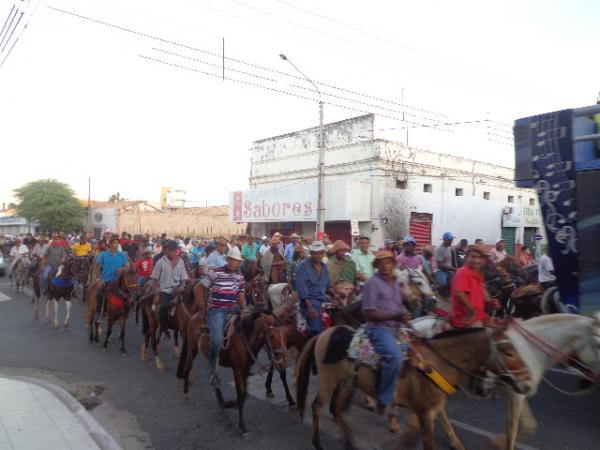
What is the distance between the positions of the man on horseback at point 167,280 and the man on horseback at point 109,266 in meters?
2.12

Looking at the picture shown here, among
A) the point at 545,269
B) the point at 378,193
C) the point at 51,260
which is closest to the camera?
the point at 545,269

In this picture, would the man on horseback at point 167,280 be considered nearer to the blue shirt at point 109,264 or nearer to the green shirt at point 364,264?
the blue shirt at point 109,264

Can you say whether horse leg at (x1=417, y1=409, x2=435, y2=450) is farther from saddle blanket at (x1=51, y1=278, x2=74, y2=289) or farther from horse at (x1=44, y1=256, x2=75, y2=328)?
saddle blanket at (x1=51, y1=278, x2=74, y2=289)

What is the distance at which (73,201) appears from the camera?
46.9m

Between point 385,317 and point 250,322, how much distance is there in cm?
207

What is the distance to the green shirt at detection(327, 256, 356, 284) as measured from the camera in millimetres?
7371

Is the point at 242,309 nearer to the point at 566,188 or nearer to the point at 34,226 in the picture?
the point at 566,188

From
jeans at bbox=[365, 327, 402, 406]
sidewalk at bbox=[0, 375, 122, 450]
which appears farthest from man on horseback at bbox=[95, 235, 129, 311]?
jeans at bbox=[365, 327, 402, 406]

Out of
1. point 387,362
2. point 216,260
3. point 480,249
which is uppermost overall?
point 480,249

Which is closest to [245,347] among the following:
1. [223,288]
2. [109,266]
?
[223,288]

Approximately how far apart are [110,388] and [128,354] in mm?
2044

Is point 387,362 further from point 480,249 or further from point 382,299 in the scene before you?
point 480,249

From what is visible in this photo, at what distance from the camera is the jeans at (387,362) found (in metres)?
4.38

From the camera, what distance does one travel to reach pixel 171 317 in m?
8.23
